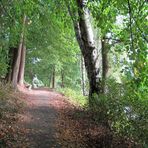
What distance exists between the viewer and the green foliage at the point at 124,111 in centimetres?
868

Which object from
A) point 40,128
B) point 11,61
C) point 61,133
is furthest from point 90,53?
point 11,61

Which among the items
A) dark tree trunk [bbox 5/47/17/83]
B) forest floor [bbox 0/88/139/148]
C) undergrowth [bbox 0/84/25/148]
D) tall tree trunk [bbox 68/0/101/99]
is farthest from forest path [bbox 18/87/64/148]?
dark tree trunk [bbox 5/47/17/83]

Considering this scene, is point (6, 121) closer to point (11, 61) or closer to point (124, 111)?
point (124, 111)

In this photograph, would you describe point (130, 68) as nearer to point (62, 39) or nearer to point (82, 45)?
point (82, 45)

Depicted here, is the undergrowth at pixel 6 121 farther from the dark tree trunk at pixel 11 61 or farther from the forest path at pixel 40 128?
the dark tree trunk at pixel 11 61

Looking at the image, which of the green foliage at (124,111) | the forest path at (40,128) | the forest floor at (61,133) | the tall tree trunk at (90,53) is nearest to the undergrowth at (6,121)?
the forest floor at (61,133)

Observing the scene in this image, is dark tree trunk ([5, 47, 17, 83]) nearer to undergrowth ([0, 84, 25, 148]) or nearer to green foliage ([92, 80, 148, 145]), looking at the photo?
undergrowth ([0, 84, 25, 148])

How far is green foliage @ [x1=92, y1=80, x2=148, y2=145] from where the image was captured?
868cm

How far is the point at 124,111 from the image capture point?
9.95 m

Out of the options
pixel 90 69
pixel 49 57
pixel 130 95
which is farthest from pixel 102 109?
pixel 49 57

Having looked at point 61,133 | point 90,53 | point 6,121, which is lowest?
point 61,133

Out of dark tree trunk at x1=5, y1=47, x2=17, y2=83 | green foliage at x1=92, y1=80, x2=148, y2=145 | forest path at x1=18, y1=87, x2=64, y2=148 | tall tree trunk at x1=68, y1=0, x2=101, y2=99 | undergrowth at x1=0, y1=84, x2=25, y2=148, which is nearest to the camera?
green foliage at x1=92, y1=80, x2=148, y2=145

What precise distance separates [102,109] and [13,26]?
801 cm

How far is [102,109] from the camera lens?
11.7 m
